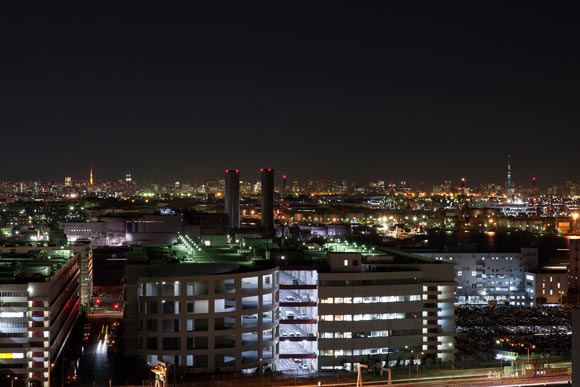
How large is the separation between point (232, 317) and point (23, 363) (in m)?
2.79

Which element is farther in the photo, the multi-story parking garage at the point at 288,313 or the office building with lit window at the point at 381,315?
the office building with lit window at the point at 381,315

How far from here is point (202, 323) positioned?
33.6ft

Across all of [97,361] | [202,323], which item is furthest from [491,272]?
[97,361]

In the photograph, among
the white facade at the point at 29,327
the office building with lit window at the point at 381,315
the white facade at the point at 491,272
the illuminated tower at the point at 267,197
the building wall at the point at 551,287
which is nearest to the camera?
the white facade at the point at 29,327

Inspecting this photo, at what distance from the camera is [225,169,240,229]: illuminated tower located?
1191 inches

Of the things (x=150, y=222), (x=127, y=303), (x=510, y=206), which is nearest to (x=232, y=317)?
(x=127, y=303)

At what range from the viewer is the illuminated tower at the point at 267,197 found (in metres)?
29.7

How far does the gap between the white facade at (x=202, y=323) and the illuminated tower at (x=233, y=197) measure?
19.6 meters

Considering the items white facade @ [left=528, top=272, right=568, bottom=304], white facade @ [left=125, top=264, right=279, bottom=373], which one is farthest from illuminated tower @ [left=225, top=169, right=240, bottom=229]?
white facade @ [left=125, top=264, right=279, bottom=373]

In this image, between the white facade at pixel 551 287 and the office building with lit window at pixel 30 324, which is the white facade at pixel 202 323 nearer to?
the office building with lit window at pixel 30 324

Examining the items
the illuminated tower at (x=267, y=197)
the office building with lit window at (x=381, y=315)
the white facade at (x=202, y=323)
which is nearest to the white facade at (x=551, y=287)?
the office building with lit window at (x=381, y=315)

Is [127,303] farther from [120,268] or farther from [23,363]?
[120,268]

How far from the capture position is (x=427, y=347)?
11.4 metres

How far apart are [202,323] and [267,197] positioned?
20.5m
